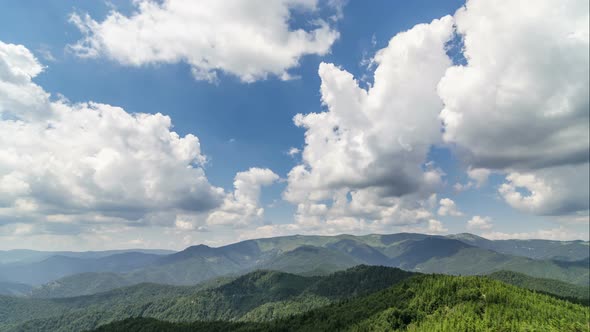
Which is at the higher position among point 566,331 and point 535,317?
point 566,331

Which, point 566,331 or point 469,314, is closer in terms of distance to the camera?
point 566,331

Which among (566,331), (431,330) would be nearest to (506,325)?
(431,330)

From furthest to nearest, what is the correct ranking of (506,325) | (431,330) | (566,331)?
1. (431,330)
2. (506,325)
3. (566,331)

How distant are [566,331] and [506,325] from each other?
52.3m

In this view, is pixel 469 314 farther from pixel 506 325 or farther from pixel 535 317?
pixel 535 317

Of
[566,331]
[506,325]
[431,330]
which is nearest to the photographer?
[566,331]

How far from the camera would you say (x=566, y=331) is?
120m

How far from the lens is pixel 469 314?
191m

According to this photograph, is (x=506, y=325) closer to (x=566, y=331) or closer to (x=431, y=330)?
(x=431, y=330)

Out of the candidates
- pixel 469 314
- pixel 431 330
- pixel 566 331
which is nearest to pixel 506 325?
pixel 469 314

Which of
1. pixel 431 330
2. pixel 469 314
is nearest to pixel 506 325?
pixel 469 314

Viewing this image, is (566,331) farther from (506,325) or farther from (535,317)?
(535,317)

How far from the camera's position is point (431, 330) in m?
182

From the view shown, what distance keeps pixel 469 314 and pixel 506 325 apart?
24.6 metres
